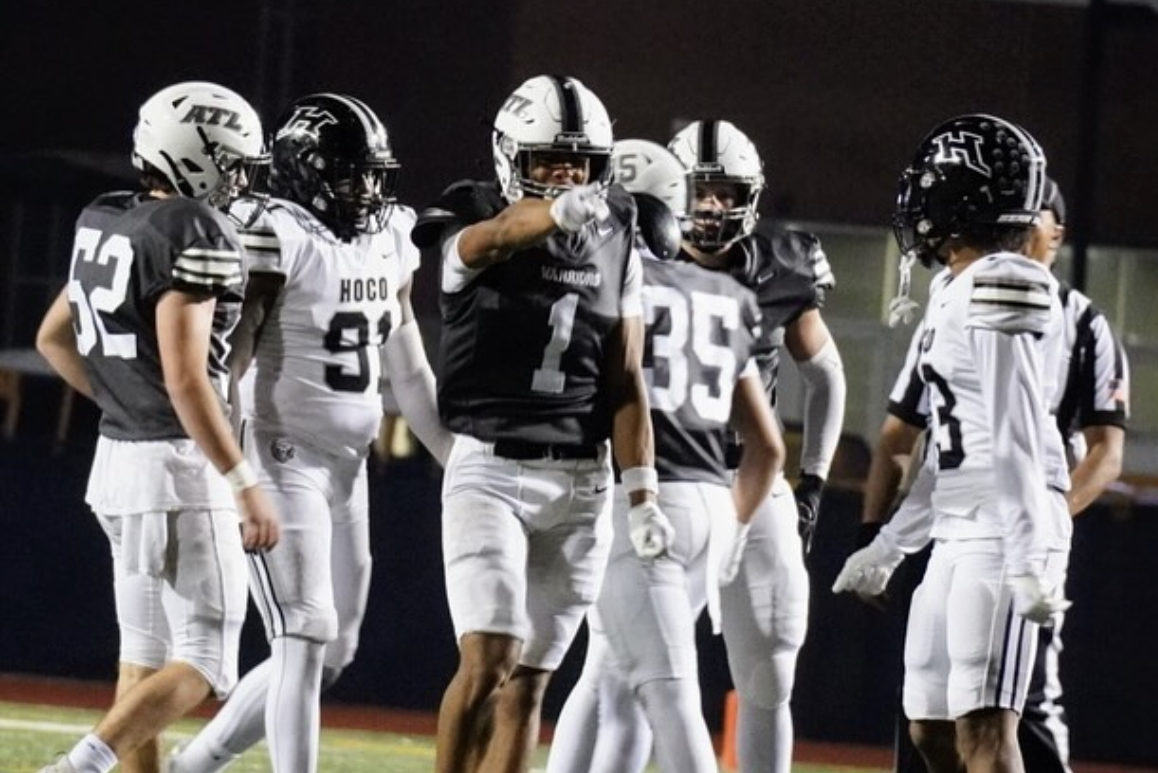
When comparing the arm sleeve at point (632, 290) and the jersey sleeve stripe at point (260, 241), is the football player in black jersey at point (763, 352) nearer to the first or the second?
the arm sleeve at point (632, 290)

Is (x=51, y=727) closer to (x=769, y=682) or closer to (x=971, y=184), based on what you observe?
(x=769, y=682)

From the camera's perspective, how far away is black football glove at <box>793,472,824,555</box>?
20.8 feet

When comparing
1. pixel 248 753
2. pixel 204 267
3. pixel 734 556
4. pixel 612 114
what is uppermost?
pixel 612 114

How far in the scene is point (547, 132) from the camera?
5.25 m

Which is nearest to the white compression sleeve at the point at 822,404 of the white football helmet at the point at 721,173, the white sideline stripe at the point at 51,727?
the white football helmet at the point at 721,173

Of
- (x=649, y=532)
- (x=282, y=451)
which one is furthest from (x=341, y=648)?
(x=649, y=532)

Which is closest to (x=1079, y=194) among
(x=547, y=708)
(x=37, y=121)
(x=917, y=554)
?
(x=547, y=708)

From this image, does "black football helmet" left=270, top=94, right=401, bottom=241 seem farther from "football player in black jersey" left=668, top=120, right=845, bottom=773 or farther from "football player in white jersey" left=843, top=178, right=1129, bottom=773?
"football player in white jersey" left=843, top=178, right=1129, bottom=773

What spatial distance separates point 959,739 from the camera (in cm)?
481

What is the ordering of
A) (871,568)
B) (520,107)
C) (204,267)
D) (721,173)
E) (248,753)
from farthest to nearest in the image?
(248,753), (721,173), (871,568), (520,107), (204,267)

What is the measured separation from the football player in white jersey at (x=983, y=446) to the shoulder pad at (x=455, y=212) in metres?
0.77

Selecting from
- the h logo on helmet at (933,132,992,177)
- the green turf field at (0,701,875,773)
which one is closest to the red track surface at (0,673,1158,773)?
the green turf field at (0,701,875,773)

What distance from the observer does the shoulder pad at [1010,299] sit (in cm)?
466

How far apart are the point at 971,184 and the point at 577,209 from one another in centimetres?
70
